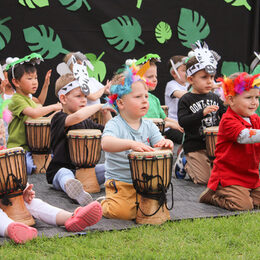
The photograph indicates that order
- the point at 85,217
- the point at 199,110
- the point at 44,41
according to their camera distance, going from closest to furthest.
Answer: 1. the point at 85,217
2. the point at 199,110
3. the point at 44,41

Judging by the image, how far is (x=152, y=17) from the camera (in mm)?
8211

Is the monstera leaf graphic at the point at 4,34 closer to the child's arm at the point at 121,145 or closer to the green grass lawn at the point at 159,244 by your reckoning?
the child's arm at the point at 121,145

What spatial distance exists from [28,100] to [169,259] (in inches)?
123

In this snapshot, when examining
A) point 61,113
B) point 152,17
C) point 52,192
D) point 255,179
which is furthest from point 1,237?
point 152,17

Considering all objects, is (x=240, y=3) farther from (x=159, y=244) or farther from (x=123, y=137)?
(x=159, y=244)

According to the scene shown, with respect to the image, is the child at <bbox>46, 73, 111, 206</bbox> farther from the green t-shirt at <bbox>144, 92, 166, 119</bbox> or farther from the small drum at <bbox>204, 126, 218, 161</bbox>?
the small drum at <bbox>204, 126, 218, 161</bbox>

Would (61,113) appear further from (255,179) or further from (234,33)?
(234,33)

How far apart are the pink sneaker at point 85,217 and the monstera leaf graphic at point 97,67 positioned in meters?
4.86

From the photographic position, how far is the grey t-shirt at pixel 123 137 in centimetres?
352

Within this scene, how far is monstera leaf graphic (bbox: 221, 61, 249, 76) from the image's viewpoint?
29.6 ft

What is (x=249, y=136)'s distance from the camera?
354cm

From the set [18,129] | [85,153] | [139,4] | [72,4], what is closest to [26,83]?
[18,129]

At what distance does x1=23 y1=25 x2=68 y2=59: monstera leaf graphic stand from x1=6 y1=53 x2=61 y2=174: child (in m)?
2.14

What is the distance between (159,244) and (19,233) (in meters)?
0.87
